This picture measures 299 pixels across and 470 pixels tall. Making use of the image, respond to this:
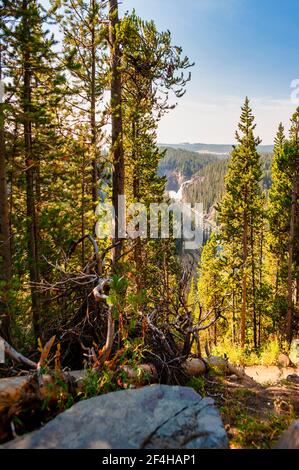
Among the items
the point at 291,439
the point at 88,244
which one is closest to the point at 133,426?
the point at 291,439

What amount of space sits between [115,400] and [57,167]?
1015cm

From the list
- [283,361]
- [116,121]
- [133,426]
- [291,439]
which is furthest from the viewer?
[283,361]

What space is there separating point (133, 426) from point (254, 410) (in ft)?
10.9

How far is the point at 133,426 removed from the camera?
2699 mm

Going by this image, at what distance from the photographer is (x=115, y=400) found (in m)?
3.10

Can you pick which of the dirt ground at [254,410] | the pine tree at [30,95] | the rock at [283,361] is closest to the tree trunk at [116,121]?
the pine tree at [30,95]

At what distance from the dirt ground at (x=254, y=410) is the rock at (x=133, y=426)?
4.31 feet

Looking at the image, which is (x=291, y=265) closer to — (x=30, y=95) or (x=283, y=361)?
(x=283, y=361)

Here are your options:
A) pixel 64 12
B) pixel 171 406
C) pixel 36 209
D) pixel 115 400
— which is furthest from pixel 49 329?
pixel 64 12

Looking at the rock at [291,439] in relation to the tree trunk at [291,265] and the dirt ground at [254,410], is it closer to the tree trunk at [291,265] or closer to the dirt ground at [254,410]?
the dirt ground at [254,410]

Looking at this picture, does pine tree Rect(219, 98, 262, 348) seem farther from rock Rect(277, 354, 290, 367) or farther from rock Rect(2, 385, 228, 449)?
rock Rect(2, 385, 228, 449)

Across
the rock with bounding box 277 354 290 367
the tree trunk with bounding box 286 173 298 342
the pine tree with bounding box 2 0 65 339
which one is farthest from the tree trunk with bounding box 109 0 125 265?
the tree trunk with bounding box 286 173 298 342

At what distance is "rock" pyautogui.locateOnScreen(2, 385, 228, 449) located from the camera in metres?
2.51

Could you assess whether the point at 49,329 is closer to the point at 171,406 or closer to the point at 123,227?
the point at 171,406
